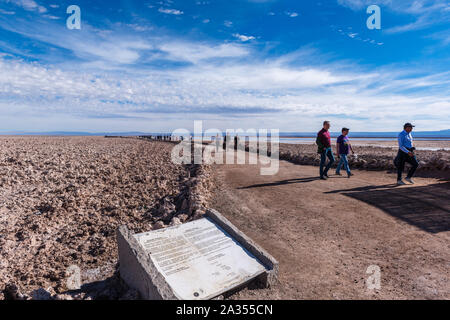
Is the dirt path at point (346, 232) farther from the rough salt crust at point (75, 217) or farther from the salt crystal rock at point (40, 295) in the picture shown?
the salt crystal rock at point (40, 295)

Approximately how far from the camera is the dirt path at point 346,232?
383 cm

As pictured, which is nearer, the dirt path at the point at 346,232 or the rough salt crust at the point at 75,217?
the dirt path at the point at 346,232

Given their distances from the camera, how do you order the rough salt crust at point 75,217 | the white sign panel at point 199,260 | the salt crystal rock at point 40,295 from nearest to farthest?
the white sign panel at point 199,260 < the salt crystal rock at point 40,295 < the rough salt crust at point 75,217

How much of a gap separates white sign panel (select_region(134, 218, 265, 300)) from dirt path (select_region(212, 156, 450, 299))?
0.34 metres

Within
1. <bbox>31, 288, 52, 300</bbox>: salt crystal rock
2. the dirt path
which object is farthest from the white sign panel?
<bbox>31, 288, 52, 300</bbox>: salt crystal rock

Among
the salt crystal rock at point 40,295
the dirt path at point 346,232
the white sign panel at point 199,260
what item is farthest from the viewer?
the dirt path at point 346,232

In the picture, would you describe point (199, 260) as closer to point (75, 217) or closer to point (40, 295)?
point (40, 295)

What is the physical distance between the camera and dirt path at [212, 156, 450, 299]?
12.6ft

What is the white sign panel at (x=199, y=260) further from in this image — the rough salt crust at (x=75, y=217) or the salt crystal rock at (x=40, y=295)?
the salt crystal rock at (x=40, y=295)

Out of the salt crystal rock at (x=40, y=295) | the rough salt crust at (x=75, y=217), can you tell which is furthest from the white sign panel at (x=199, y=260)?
the salt crystal rock at (x=40, y=295)

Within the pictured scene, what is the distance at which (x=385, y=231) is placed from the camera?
222 inches

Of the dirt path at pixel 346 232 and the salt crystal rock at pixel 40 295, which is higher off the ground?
the dirt path at pixel 346 232

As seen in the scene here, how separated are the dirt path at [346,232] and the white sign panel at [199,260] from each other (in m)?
0.34
